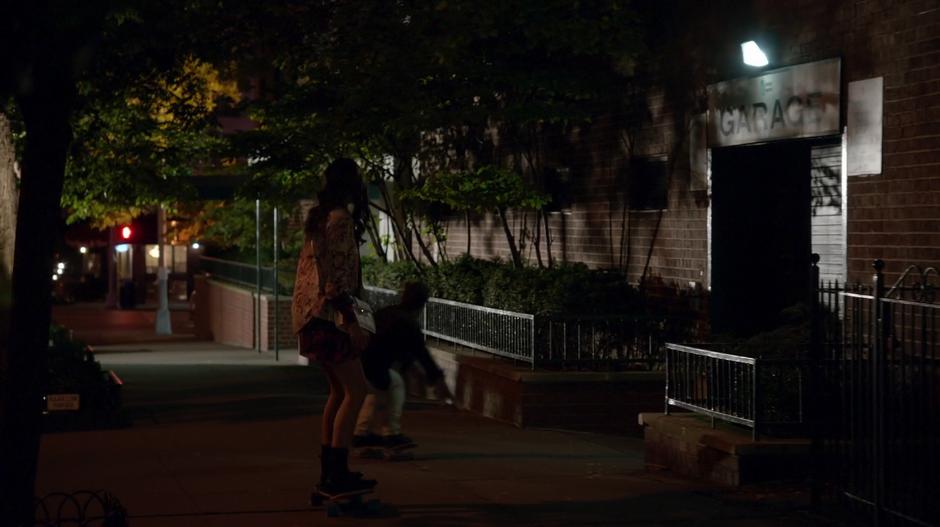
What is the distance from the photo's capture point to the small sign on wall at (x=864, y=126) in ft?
39.5

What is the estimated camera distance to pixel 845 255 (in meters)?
12.6

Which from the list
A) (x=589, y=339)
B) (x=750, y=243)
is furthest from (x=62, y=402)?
(x=750, y=243)

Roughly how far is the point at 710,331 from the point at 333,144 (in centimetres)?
559

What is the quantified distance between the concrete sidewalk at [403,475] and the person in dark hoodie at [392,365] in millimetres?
323

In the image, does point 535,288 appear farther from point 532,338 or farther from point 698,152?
point 698,152

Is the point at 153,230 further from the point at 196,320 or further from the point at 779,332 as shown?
the point at 779,332

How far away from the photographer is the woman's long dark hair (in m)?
8.42

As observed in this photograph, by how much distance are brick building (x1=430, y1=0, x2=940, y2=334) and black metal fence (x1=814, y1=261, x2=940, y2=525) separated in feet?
11.0

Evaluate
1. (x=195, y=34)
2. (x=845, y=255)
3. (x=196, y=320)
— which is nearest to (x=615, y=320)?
(x=845, y=255)

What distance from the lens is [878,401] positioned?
776cm

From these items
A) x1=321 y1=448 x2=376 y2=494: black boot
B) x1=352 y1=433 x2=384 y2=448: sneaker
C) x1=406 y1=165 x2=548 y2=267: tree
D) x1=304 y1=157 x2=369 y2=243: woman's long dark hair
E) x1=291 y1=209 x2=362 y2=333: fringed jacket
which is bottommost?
x1=352 y1=433 x2=384 y2=448: sneaker

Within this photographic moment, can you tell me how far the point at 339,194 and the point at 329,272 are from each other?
0.53 m

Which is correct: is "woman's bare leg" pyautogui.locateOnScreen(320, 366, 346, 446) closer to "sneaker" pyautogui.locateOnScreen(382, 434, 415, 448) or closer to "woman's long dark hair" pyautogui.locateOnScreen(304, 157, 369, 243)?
"woman's long dark hair" pyautogui.locateOnScreen(304, 157, 369, 243)

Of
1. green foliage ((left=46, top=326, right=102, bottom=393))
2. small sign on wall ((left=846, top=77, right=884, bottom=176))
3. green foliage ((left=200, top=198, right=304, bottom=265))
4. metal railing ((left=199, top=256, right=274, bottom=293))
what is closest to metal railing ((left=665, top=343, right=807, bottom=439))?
small sign on wall ((left=846, top=77, right=884, bottom=176))
